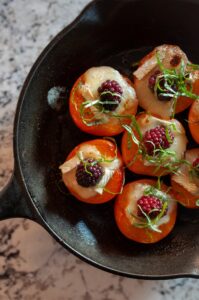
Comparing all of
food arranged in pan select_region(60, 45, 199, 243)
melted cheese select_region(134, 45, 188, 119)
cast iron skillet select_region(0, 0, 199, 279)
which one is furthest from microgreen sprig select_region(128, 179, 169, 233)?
melted cheese select_region(134, 45, 188, 119)

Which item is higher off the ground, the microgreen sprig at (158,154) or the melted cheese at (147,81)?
the melted cheese at (147,81)

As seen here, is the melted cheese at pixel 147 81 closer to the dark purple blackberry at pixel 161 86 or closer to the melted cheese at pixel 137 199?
the dark purple blackberry at pixel 161 86

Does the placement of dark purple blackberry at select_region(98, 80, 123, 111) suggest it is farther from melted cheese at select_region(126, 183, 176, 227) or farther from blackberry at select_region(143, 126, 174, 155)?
melted cheese at select_region(126, 183, 176, 227)

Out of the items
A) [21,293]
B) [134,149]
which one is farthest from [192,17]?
[21,293]

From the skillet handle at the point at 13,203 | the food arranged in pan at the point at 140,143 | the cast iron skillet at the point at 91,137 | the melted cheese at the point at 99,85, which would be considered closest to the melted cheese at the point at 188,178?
the food arranged in pan at the point at 140,143

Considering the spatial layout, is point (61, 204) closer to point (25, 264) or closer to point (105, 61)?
point (25, 264)
